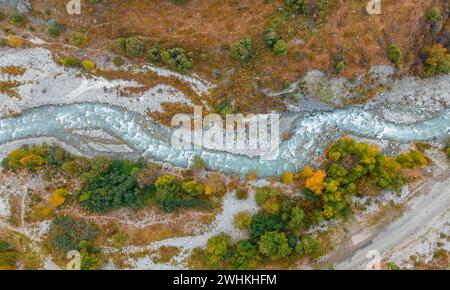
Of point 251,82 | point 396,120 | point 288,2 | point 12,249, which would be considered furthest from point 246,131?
point 12,249

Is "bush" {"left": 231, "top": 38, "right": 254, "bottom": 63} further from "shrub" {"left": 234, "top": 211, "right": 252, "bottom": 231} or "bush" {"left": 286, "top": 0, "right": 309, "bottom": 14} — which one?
"shrub" {"left": 234, "top": 211, "right": 252, "bottom": 231}

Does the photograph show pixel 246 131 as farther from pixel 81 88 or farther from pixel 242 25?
pixel 81 88

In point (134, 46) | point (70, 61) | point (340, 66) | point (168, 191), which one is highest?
point (134, 46)

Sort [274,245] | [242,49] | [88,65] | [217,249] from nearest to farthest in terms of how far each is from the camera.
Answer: [274,245]
[217,249]
[242,49]
[88,65]

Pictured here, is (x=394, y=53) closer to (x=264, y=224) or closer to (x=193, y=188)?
(x=264, y=224)

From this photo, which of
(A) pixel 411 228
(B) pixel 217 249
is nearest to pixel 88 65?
(B) pixel 217 249

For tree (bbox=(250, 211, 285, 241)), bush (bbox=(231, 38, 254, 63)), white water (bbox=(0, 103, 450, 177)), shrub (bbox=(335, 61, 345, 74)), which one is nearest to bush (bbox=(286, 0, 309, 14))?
bush (bbox=(231, 38, 254, 63))
